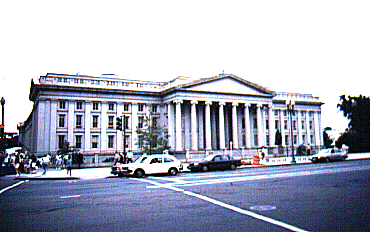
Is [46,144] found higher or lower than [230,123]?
lower

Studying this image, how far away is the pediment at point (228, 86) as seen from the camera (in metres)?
54.6

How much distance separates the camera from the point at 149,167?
2208cm

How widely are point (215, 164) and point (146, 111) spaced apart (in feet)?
99.6

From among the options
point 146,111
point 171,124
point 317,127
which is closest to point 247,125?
point 171,124

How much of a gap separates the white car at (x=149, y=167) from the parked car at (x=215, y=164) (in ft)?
12.0

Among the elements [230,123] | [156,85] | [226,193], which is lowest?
[226,193]

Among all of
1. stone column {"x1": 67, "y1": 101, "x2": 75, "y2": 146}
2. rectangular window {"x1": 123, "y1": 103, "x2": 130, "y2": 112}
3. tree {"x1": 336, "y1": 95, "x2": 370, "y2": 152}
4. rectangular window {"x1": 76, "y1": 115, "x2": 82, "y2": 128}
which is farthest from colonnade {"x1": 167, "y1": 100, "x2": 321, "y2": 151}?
tree {"x1": 336, "y1": 95, "x2": 370, "y2": 152}

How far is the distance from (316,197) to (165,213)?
18.1ft

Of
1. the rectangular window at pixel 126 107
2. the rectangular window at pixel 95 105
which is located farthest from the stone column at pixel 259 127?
the rectangular window at pixel 95 105

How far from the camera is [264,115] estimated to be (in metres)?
63.8

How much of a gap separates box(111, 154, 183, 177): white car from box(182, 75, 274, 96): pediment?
31.0 metres

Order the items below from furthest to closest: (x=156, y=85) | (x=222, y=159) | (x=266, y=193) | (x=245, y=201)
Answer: (x=156, y=85) → (x=222, y=159) → (x=266, y=193) → (x=245, y=201)

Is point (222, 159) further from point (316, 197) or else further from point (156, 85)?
point (156, 85)

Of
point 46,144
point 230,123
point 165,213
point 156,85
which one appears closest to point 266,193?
point 165,213
